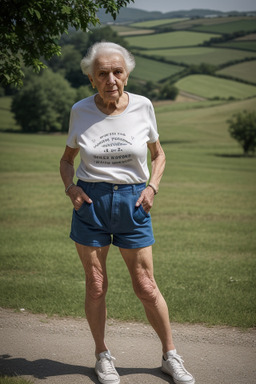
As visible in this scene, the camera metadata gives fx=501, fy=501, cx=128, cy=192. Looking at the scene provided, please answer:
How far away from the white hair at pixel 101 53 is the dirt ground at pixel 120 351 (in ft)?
7.90

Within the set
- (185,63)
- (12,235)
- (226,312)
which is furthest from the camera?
(185,63)

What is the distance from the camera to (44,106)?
2530 inches

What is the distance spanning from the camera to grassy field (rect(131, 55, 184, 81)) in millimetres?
62062

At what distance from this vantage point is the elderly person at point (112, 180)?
3.62 metres

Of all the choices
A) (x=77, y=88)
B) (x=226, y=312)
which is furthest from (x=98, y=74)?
(x=77, y=88)

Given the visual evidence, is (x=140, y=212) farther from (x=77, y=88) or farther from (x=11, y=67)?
(x=77, y=88)

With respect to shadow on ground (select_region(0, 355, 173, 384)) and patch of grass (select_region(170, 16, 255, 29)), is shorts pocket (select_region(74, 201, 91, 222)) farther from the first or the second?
patch of grass (select_region(170, 16, 255, 29))

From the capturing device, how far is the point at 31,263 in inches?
333

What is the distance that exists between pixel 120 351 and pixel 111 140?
205 centimetres

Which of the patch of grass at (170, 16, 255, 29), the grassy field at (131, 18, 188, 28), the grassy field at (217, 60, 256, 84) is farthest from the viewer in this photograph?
the grassy field at (131, 18, 188, 28)

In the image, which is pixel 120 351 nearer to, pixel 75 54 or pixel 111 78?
pixel 111 78

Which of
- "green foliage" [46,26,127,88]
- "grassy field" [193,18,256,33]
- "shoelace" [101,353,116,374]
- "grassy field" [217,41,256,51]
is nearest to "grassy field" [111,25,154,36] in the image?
"grassy field" [193,18,256,33]

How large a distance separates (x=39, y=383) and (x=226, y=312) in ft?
8.82

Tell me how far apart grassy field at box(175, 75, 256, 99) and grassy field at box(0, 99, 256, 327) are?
116ft
